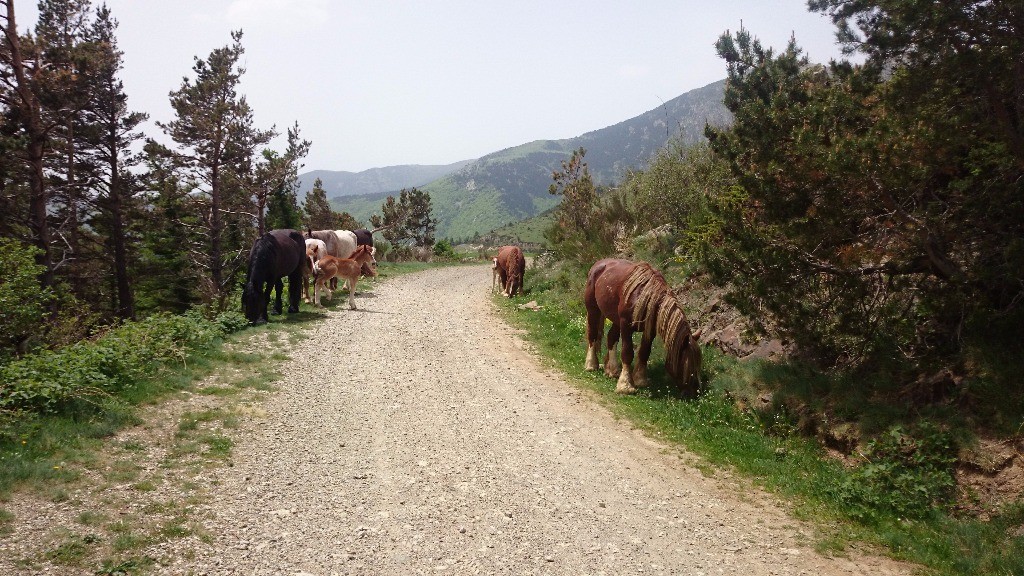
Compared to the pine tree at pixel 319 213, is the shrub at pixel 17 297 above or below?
below

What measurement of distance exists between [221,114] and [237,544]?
2463 cm

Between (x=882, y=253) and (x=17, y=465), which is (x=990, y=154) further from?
(x=17, y=465)

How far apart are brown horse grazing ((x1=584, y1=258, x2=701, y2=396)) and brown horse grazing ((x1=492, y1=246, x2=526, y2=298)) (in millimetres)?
9850

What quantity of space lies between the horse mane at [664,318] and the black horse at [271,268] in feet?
29.6

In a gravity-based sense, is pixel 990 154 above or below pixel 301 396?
above

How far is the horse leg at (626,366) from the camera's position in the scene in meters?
8.86

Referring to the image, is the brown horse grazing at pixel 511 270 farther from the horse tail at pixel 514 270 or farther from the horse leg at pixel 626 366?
the horse leg at pixel 626 366

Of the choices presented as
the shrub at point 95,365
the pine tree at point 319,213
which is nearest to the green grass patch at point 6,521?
the shrub at point 95,365

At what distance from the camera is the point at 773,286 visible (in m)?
6.91

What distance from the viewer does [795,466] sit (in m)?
6.02

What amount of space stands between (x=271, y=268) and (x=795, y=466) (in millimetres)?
12148

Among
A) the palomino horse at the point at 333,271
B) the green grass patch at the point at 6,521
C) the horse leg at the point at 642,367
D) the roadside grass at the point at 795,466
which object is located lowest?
the roadside grass at the point at 795,466

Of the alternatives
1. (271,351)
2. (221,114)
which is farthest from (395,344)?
(221,114)

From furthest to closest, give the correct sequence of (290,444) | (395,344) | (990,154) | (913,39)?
(395,344) → (290,444) → (990,154) → (913,39)
